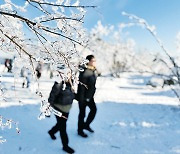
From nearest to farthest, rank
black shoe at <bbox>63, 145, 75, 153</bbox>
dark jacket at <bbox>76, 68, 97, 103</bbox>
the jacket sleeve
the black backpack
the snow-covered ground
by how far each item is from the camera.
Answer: the jacket sleeve → the black backpack → black shoe at <bbox>63, 145, 75, 153</bbox> → the snow-covered ground → dark jacket at <bbox>76, 68, 97, 103</bbox>

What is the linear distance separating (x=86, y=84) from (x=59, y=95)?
122 centimetres

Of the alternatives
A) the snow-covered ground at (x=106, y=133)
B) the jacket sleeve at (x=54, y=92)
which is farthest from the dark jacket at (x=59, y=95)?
the snow-covered ground at (x=106, y=133)

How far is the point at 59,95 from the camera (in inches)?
273

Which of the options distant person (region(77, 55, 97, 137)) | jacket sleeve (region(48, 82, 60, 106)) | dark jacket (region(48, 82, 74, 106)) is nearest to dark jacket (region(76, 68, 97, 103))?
distant person (region(77, 55, 97, 137))

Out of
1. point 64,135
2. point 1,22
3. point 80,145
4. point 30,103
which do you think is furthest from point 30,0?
point 30,103

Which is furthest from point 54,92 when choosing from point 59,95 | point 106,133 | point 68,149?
point 106,133

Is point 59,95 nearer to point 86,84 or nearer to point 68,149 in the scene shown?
point 68,149

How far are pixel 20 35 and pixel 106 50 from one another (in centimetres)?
6202

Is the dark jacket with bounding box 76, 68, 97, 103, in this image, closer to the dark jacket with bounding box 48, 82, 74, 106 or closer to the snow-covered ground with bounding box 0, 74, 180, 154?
the dark jacket with bounding box 48, 82, 74, 106

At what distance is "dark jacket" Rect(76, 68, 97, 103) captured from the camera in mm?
7957

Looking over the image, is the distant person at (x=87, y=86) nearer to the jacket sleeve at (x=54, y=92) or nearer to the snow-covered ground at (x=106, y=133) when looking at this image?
the snow-covered ground at (x=106, y=133)

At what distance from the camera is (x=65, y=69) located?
327cm

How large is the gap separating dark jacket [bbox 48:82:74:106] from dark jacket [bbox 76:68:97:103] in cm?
87

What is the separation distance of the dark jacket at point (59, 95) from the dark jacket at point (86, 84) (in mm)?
874
